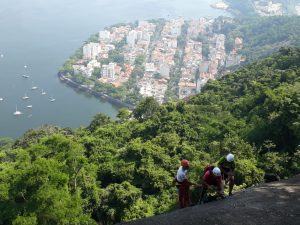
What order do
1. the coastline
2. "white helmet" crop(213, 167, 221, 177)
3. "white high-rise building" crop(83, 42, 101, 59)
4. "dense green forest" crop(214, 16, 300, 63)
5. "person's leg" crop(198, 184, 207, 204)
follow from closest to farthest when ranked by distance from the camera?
"white helmet" crop(213, 167, 221, 177)
"person's leg" crop(198, 184, 207, 204)
the coastline
"white high-rise building" crop(83, 42, 101, 59)
"dense green forest" crop(214, 16, 300, 63)

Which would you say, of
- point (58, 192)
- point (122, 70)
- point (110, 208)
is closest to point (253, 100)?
point (110, 208)

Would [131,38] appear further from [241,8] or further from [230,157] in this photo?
[230,157]

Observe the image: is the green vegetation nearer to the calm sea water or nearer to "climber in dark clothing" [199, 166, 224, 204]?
the calm sea water

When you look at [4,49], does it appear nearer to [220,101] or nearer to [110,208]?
[220,101]

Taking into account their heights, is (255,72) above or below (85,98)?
above

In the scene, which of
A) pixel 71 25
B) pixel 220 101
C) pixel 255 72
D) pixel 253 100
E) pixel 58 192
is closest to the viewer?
pixel 58 192

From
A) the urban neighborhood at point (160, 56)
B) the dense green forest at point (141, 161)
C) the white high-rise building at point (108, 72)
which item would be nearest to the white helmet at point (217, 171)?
the dense green forest at point (141, 161)

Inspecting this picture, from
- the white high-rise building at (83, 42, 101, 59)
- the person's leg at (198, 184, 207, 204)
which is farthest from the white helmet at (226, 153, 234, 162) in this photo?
the white high-rise building at (83, 42, 101, 59)
